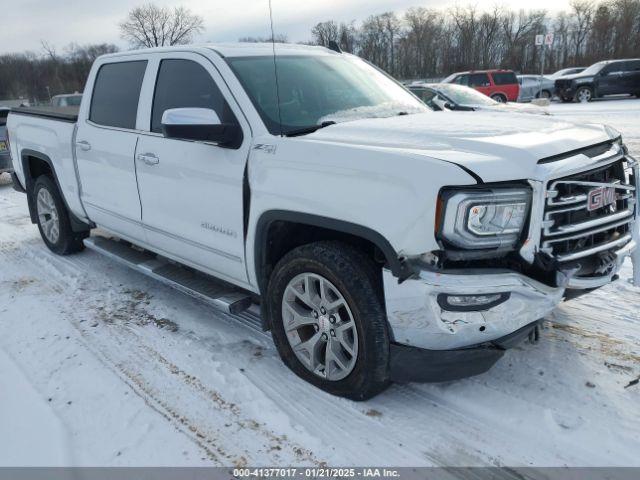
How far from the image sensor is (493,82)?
2230 centimetres

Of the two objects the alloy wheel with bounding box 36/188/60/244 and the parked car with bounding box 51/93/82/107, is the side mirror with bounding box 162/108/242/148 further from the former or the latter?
the parked car with bounding box 51/93/82/107

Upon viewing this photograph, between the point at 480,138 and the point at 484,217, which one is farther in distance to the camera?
the point at 480,138

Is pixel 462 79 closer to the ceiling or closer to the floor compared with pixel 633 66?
closer to the floor

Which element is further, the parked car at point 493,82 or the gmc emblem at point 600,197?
the parked car at point 493,82

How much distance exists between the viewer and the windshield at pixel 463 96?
11.6 m

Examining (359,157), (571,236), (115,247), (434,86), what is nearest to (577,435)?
(571,236)

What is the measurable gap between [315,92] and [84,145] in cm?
230

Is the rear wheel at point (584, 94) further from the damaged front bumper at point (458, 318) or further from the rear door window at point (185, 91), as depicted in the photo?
the damaged front bumper at point (458, 318)

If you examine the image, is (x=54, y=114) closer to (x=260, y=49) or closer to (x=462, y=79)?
(x=260, y=49)

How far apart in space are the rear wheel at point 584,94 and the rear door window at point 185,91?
23795 millimetres

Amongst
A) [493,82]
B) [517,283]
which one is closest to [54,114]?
[517,283]

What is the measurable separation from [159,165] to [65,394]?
62.5 inches

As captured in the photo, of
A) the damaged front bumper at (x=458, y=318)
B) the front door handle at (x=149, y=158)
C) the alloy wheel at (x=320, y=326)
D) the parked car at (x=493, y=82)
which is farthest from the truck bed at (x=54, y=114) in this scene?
the parked car at (x=493, y=82)

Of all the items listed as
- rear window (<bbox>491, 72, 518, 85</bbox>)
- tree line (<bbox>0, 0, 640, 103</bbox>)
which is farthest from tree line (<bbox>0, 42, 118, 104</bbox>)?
rear window (<bbox>491, 72, 518, 85</bbox>)
